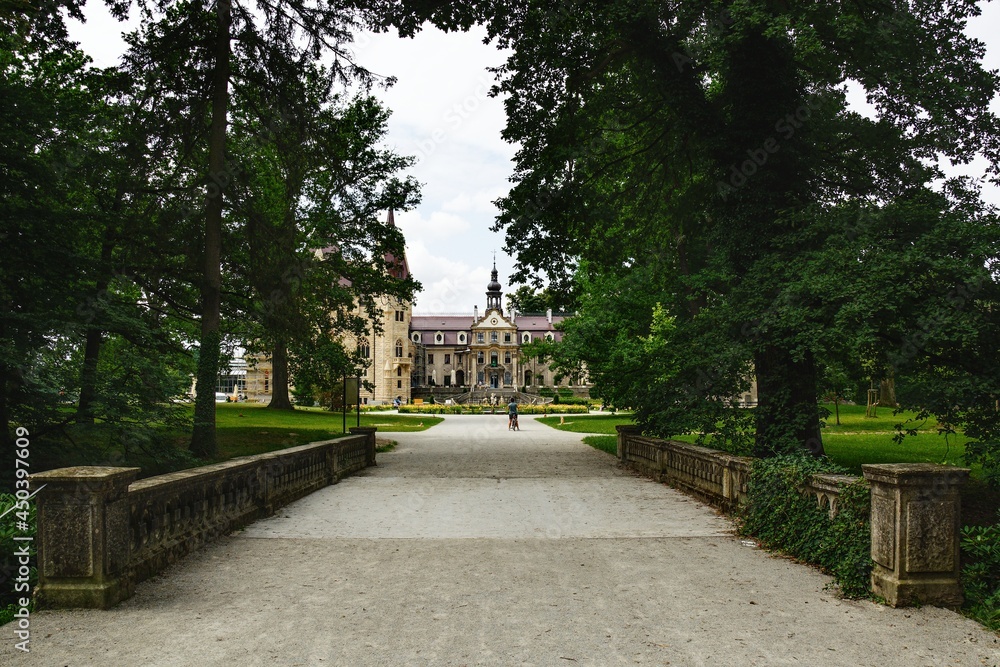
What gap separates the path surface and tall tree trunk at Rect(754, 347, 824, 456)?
2.79 metres

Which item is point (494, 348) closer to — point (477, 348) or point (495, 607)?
point (477, 348)

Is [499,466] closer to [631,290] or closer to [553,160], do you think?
[553,160]

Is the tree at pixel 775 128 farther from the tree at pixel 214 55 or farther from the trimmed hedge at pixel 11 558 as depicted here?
the trimmed hedge at pixel 11 558

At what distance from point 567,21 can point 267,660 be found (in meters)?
12.5

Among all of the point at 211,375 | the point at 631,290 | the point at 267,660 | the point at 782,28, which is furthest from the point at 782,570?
the point at 631,290

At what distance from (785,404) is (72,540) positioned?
10.3m

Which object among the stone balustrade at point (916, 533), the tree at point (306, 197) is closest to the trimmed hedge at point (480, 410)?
the tree at point (306, 197)

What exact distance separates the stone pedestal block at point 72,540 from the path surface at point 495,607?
0.16 m

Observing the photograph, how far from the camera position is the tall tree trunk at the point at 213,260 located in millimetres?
14242

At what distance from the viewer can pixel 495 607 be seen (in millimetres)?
5027

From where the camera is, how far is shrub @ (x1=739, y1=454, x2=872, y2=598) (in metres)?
5.59

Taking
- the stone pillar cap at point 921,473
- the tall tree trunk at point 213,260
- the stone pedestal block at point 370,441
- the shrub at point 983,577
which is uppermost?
the tall tree trunk at point 213,260

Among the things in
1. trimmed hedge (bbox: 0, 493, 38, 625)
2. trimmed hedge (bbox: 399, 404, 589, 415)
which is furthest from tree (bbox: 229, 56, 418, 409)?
trimmed hedge (bbox: 399, 404, 589, 415)

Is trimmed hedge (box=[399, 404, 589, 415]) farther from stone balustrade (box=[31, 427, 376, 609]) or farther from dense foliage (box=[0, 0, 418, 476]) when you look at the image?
stone balustrade (box=[31, 427, 376, 609])
